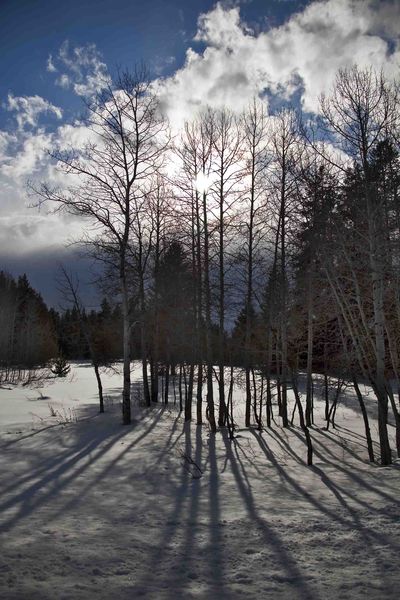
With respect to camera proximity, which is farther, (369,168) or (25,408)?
(25,408)

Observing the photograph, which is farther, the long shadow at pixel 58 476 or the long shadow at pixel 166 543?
the long shadow at pixel 58 476

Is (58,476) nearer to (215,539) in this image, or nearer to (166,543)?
(166,543)

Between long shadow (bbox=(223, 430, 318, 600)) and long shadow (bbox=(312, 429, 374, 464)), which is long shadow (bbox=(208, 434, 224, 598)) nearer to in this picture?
long shadow (bbox=(223, 430, 318, 600))

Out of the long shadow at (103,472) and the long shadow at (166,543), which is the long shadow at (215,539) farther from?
the long shadow at (103,472)

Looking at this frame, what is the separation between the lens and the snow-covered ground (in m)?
3.87

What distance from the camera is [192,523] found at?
18.3ft

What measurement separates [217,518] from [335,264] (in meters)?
8.46

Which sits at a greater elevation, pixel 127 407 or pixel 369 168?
pixel 369 168

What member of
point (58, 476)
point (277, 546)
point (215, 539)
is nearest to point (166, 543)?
point (215, 539)

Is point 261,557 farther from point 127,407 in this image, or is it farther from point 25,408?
point 25,408

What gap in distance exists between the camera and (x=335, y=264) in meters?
12.4

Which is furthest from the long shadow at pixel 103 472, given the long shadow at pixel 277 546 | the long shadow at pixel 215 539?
the long shadow at pixel 277 546

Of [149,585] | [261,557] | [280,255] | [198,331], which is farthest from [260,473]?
[280,255]

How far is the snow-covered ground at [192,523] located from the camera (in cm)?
387
